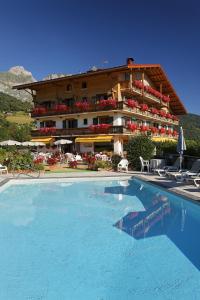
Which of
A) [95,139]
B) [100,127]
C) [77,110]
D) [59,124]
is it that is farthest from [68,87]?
[95,139]

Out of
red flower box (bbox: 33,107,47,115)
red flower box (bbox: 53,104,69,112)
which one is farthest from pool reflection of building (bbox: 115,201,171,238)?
red flower box (bbox: 33,107,47,115)

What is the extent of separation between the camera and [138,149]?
26.1m

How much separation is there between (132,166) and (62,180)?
305 inches

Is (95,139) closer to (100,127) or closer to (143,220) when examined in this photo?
(100,127)

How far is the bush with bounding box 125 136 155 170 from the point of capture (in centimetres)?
2612

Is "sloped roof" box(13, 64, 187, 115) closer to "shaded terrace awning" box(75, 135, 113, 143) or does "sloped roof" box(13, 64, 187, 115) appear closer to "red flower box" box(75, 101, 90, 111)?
"red flower box" box(75, 101, 90, 111)

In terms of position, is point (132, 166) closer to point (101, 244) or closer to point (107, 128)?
point (107, 128)

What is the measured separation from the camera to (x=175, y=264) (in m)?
7.37

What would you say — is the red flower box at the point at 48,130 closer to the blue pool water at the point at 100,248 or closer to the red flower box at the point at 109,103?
the red flower box at the point at 109,103

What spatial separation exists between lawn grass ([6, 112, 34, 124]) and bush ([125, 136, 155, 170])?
7049cm

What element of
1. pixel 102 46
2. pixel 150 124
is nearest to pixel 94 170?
pixel 102 46

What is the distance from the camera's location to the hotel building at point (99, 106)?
38031mm

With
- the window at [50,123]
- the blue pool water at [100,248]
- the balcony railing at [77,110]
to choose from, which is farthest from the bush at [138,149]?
the window at [50,123]

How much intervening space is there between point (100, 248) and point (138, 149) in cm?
1801
